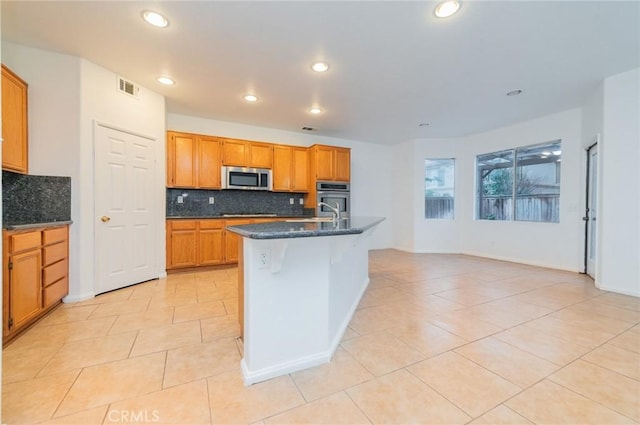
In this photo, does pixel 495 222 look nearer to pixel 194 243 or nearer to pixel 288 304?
pixel 288 304

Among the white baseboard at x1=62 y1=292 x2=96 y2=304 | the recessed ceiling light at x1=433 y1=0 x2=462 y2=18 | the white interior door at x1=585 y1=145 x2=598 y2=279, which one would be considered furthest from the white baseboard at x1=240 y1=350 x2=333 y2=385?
the white interior door at x1=585 y1=145 x2=598 y2=279

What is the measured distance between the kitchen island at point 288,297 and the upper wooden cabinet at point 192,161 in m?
3.22

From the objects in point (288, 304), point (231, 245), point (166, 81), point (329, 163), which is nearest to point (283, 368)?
point (288, 304)

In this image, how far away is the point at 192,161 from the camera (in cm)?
454

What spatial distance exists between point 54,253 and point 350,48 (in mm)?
3529

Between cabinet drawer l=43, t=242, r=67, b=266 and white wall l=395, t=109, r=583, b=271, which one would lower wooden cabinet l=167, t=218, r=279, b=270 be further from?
white wall l=395, t=109, r=583, b=271

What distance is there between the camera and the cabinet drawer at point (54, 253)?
101 inches

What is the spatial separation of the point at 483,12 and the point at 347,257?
2314 mm

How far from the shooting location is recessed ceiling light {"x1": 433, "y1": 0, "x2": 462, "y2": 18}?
7.03 feet

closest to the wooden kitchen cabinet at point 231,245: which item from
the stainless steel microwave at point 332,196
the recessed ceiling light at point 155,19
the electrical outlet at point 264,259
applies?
the stainless steel microwave at point 332,196

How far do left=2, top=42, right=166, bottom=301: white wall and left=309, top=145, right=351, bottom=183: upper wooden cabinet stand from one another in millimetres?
3153

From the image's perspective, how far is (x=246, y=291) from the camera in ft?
5.62

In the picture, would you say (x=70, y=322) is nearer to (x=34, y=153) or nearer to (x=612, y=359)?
(x=34, y=153)

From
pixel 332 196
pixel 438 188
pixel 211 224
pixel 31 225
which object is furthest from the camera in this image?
pixel 438 188
